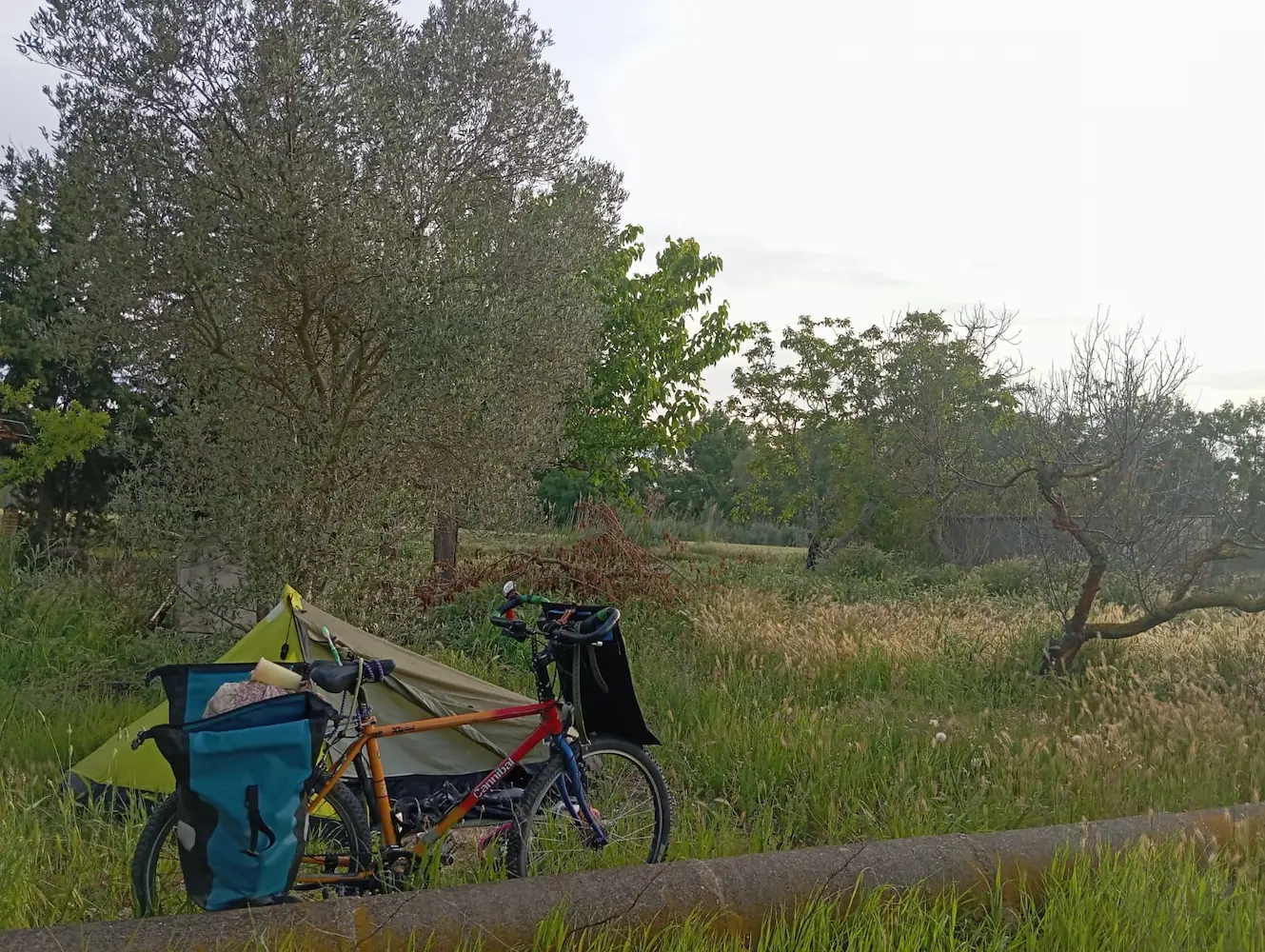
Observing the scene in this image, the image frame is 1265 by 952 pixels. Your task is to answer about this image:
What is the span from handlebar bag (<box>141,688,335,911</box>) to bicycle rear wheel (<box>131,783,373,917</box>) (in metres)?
0.30

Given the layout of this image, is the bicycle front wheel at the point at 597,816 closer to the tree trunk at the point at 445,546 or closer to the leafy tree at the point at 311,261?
the leafy tree at the point at 311,261

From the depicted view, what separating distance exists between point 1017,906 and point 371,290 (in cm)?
621

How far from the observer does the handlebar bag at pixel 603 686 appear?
410cm

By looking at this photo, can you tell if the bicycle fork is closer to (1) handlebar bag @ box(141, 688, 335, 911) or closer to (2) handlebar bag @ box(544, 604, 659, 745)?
(2) handlebar bag @ box(544, 604, 659, 745)

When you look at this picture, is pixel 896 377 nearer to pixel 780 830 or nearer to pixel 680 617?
pixel 680 617

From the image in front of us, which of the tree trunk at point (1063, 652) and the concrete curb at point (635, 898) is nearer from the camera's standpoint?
the concrete curb at point (635, 898)

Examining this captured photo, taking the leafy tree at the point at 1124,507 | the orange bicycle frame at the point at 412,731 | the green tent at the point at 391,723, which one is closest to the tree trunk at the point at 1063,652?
the leafy tree at the point at 1124,507

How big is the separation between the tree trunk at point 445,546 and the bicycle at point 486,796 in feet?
17.3

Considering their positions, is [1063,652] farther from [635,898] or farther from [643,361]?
[643,361]

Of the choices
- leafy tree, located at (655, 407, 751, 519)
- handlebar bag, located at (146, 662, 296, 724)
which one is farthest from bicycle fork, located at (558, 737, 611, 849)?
leafy tree, located at (655, 407, 751, 519)

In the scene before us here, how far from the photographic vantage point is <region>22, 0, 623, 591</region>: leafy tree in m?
7.42

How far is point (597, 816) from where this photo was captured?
Result: 402 centimetres

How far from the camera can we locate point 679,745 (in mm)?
6125

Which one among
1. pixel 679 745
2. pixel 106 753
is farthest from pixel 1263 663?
pixel 106 753
